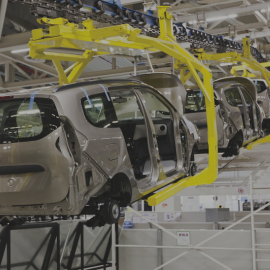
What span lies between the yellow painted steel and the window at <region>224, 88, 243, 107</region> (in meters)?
2.17

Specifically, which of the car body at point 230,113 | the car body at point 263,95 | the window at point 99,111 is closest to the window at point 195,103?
the car body at point 230,113

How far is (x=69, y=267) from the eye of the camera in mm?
9727

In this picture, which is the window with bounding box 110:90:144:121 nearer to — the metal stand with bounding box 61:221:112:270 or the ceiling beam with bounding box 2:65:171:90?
the metal stand with bounding box 61:221:112:270

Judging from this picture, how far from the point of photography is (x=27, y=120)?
3691mm

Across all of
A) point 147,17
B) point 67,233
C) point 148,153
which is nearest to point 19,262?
point 67,233

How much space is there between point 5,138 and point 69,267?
6748 millimetres

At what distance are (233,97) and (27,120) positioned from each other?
5380mm

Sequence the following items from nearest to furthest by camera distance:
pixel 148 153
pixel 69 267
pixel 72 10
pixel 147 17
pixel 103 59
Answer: pixel 72 10 < pixel 148 153 < pixel 147 17 < pixel 69 267 < pixel 103 59

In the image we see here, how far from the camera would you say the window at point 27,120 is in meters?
3.60

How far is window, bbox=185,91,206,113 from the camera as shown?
24.5 feet

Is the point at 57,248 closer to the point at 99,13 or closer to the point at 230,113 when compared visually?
the point at 230,113

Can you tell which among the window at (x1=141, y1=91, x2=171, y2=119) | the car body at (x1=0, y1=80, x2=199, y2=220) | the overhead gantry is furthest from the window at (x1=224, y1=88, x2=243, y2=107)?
the car body at (x1=0, y1=80, x2=199, y2=220)

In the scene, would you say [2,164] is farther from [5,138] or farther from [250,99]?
[250,99]

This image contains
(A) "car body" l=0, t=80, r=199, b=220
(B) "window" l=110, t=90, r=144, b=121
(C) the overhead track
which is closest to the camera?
(A) "car body" l=0, t=80, r=199, b=220
